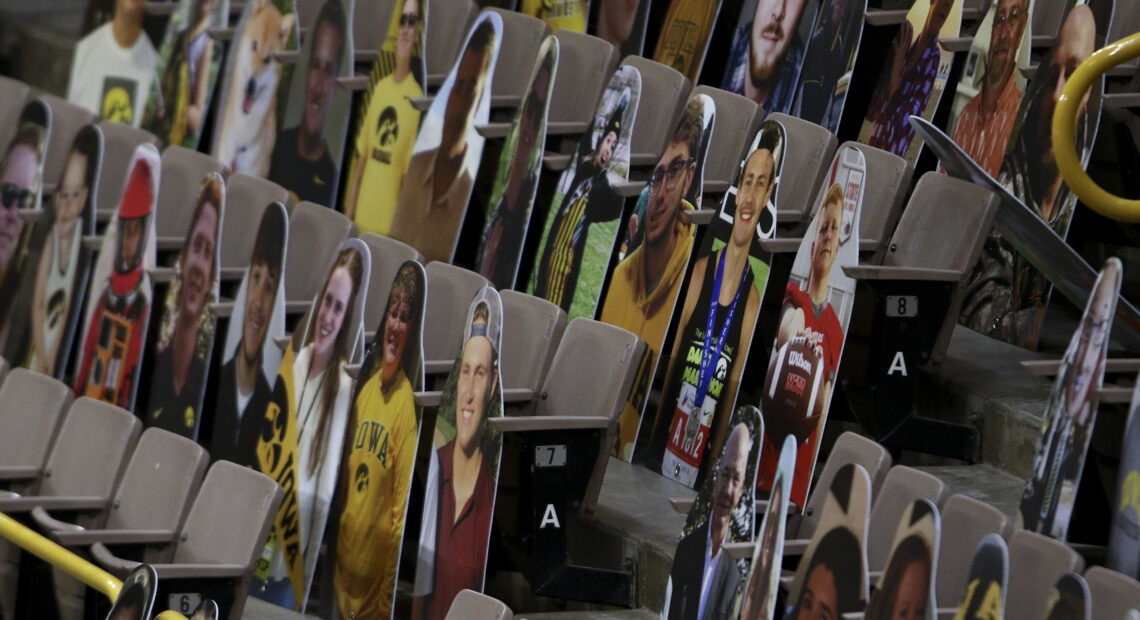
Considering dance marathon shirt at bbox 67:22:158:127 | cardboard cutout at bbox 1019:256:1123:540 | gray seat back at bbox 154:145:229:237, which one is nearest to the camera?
cardboard cutout at bbox 1019:256:1123:540

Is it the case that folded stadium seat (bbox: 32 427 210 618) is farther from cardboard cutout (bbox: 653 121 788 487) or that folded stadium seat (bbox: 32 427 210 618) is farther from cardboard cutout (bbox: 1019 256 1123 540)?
cardboard cutout (bbox: 1019 256 1123 540)

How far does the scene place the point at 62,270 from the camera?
→ 3.56 m

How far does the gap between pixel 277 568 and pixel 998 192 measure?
4.25ft

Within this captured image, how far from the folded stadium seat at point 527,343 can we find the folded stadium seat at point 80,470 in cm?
61

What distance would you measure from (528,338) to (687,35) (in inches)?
37.1

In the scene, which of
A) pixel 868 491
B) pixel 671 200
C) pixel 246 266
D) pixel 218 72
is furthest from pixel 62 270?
pixel 868 491

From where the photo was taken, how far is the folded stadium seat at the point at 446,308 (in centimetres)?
285

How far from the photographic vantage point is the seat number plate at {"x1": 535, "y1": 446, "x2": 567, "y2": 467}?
2510mm

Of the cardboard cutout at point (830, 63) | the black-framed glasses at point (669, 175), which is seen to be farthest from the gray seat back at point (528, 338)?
the cardboard cutout at point (830, 63)

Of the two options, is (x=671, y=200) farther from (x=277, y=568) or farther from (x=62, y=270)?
(x=62, y=270)

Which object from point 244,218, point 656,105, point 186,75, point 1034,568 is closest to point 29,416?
point 244,218

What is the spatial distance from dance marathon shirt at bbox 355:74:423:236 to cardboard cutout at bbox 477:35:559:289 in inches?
11.1

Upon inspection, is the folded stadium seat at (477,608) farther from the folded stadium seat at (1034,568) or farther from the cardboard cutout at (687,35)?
the cardboard cutout at (687,35)

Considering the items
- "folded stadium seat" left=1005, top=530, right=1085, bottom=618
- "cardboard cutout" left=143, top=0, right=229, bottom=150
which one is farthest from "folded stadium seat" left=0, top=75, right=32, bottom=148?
"folded stadium seat" left=1005, top=530, right=1085, bottom=618
